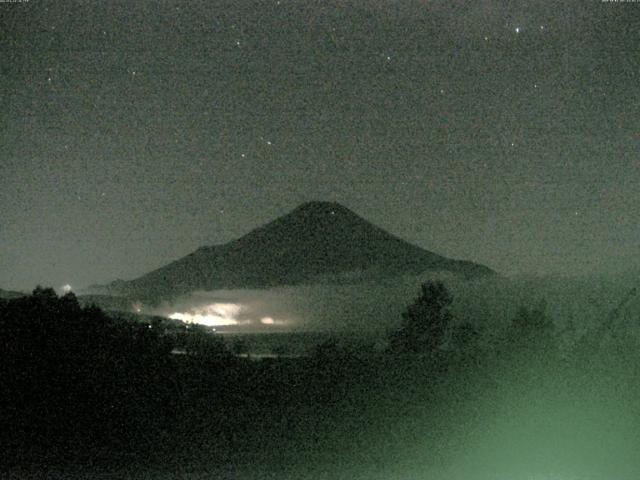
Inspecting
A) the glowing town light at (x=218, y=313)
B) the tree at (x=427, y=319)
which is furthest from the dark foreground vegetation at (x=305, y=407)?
the glowing town light at (x=218, y=313)

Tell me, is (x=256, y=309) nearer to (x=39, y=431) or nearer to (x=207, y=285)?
(x=207, y=285)

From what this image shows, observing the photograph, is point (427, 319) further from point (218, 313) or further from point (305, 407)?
point (305, 407)

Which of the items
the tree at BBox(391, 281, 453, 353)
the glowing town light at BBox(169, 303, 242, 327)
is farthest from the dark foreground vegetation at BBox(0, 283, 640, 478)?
the glowing town light at BBox(169, 303, 242, 327)

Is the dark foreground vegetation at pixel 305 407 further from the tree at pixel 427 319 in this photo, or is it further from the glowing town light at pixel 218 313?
the glowing town light at pixel 218 313

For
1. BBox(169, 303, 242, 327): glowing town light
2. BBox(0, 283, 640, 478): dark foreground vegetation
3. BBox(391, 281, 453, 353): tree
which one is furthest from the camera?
BBox(169, 303, 242, 327): glowing town light

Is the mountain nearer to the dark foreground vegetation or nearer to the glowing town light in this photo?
the glowing town light
